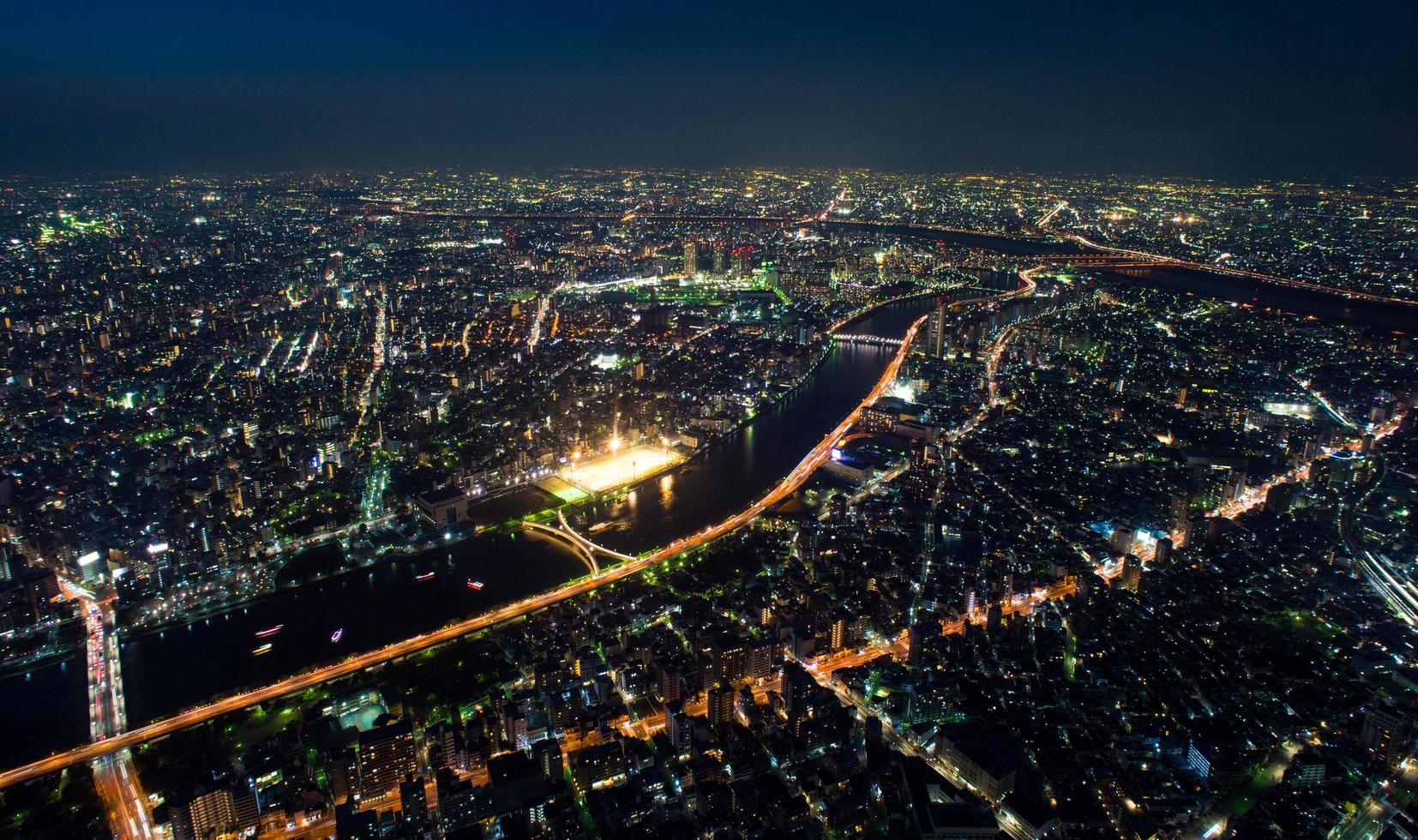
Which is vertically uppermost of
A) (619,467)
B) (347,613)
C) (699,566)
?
(619,467)

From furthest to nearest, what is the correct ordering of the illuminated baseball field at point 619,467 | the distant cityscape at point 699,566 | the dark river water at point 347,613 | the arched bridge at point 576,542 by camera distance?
the illuminated baseball field at point 619,467 < the arched bridge at point 576,542 < the dark river water at point 347,613 < the distant cityscape at point 699,566

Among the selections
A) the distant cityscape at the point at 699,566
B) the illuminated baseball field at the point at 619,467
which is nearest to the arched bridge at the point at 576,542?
the distant cityscape at the point at 699,566

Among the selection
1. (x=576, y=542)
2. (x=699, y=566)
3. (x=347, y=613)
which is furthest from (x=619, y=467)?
(x=347, y=613)

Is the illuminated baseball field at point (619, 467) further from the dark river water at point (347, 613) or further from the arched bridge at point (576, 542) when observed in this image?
the arched bridge at point (576, 542)

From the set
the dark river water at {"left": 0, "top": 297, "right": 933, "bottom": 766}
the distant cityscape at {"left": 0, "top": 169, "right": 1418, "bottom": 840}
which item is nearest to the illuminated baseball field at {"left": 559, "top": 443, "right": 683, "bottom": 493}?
the distant cityscape at {"left": 0, "top": 169, "right": 1418, "bottom": 840}

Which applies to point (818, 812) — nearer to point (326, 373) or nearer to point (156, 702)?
point (156, 702)

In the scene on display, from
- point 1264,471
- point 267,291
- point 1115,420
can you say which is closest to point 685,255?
A: point 267,291

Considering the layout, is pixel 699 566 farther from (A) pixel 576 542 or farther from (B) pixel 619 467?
(B) pixel 619 467
